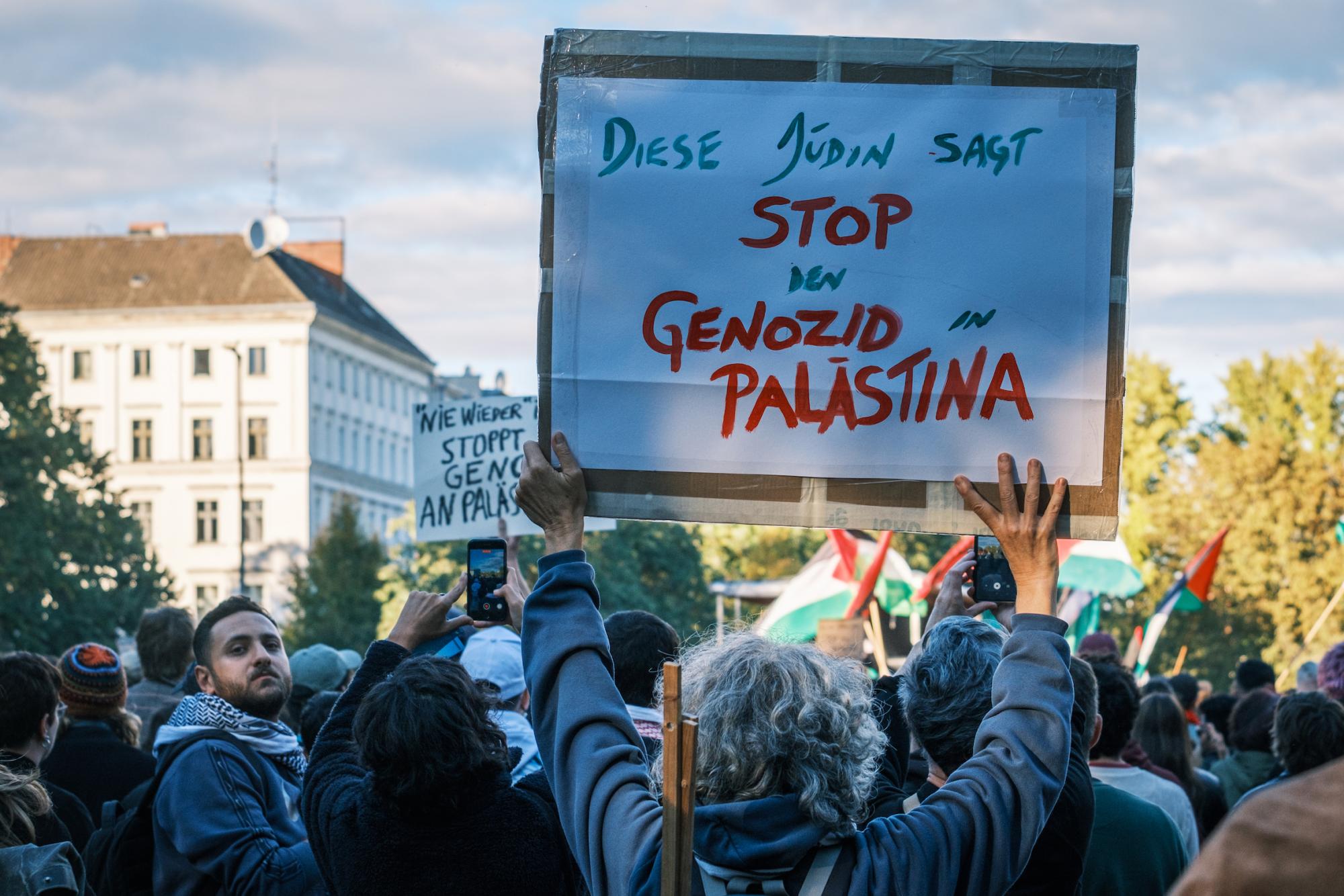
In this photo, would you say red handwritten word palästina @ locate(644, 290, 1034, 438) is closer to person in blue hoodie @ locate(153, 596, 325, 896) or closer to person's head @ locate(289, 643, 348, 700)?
person in blue hoodie @ locate(153, 596, 325, 896)

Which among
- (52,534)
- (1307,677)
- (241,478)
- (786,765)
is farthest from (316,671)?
(241,478)

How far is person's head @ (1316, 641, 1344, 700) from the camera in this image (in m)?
6.94

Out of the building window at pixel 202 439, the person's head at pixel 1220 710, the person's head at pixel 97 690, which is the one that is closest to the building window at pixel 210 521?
the building window at pixel 202 439

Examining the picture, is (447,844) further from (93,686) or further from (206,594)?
(206,594)

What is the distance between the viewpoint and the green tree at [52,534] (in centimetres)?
4066

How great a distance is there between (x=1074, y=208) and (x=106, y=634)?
143 ft

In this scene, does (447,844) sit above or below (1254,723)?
above

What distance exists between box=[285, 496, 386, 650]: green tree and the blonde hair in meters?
50.7

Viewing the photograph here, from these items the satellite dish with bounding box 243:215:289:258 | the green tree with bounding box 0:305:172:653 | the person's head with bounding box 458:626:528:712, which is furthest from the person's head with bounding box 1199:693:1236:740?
the satellite dish with bounding box 243:215:289:258

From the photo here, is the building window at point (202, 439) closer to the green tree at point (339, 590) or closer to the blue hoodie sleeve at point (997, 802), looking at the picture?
the green tree at point (339, 590)

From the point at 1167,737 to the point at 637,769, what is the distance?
4935 millimetres

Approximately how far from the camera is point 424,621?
167 inches

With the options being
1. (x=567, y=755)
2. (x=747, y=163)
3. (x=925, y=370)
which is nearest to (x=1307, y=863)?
(x=567, y=755)

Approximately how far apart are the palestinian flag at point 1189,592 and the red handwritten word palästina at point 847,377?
626 inches
